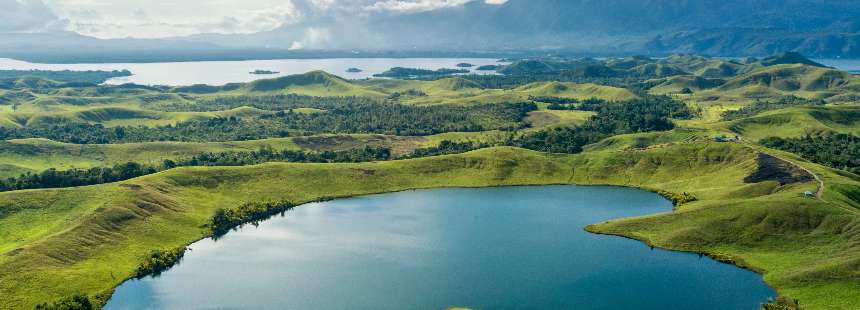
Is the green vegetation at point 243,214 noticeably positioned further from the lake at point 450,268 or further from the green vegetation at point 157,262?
the green vegetation at point 157,262

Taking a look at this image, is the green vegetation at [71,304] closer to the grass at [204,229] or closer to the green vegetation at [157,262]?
the grass at [204,229]

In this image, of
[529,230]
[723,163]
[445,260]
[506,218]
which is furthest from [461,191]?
[723,163]

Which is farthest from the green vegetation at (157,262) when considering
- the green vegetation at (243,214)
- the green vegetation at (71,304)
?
the green vegetation at (243,214)

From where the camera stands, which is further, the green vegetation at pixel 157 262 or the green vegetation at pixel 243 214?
the green vegetation at pixel 243 214

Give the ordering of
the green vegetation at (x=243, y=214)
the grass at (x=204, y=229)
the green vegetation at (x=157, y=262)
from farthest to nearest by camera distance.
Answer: the green vegetation at (x=243, y=214)
the green vegetation at (x=157, y=262)
the grass at (x=204, y=229)

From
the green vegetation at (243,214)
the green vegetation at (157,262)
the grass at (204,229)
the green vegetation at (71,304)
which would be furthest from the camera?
the green vegetation at (243,214)

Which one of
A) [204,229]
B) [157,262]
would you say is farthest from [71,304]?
[204,229]


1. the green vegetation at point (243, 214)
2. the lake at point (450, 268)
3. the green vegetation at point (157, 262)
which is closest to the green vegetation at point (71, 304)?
the lake at point (450, 268)

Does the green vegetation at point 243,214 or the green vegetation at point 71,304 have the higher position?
the green vegetation at point 71,304

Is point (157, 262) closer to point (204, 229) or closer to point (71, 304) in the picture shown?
point (71, 304)
